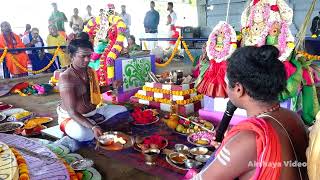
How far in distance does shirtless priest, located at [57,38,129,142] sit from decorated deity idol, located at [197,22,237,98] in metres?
1.55

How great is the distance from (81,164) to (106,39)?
3.60 meters

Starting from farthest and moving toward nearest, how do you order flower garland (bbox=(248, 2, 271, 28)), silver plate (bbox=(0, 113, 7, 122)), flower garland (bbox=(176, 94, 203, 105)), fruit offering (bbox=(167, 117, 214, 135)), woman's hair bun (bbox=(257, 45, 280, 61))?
flower garland (bbox=(176, 94, 203, 105))
silver plate (bbox=(0, 113, 7, 122))
flower garland (bbox=(248, 2, 271, 28))
fruit offering (bbox=(167, 117, 214, 135))
woman's hair bun (bbox=(257, 45, 280, 61))

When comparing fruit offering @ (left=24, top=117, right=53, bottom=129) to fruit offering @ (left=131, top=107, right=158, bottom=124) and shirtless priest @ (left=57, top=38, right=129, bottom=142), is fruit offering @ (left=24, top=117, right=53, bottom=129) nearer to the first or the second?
shirtless priest @ (left=57, top=38, right=129, bottom=142)

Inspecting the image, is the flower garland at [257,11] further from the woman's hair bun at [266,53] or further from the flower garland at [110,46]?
the woman's hair bun at [266,53]

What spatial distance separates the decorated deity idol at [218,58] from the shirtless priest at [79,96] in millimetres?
1555

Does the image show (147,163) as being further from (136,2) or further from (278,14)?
(136,2)

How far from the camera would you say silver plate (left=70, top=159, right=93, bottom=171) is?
284cm

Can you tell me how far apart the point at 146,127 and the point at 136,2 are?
36.6ft

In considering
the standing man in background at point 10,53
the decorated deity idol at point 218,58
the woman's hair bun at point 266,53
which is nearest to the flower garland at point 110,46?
the decorated deity idol at point 218,58

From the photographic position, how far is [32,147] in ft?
9.02

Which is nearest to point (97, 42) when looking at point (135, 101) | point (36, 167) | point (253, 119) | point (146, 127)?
point (135, 101)

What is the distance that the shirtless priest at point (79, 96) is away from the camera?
3188mm

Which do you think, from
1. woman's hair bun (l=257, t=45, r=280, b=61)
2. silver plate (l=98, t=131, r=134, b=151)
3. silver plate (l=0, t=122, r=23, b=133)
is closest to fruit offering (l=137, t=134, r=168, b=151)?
silver plate (l=98, t=131, r=134, b=151)

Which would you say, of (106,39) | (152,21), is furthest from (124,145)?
(152,21)
